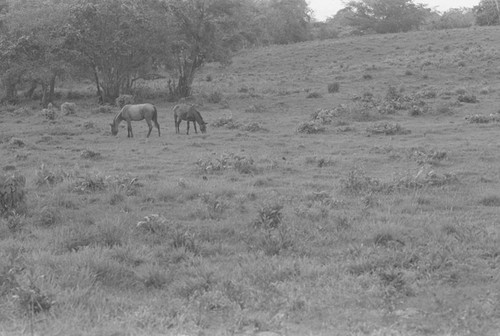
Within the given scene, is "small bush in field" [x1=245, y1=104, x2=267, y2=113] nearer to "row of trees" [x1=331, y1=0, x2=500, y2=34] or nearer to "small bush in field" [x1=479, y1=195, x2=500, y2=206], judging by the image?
"small bush in field" [x1=479, y1=195, x2=500, y2=206]

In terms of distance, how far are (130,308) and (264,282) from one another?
159 centimetres

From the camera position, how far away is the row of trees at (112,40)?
29875 millimetres

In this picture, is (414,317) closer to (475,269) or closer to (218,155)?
(475,269)

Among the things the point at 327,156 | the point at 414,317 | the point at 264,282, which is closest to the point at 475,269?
the point at 414,317

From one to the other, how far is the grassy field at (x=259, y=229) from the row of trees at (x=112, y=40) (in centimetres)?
816

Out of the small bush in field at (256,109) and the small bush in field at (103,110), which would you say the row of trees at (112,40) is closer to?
the small bush in field at (103,110)

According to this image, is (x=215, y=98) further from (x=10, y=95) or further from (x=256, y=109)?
(x=10, y=95)

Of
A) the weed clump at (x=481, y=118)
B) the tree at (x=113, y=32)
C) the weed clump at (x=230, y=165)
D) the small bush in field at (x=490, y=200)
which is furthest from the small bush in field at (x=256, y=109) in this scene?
the small bush in field at (x=490, y=200)

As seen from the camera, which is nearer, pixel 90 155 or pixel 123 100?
pixel 90 155

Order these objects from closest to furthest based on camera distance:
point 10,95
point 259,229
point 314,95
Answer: point 259,229
point 314,95
point 10,95

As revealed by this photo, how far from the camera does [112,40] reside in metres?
31.1

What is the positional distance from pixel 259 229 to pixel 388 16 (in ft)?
183

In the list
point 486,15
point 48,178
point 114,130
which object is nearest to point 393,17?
point 486,15

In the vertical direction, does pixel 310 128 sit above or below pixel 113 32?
below
